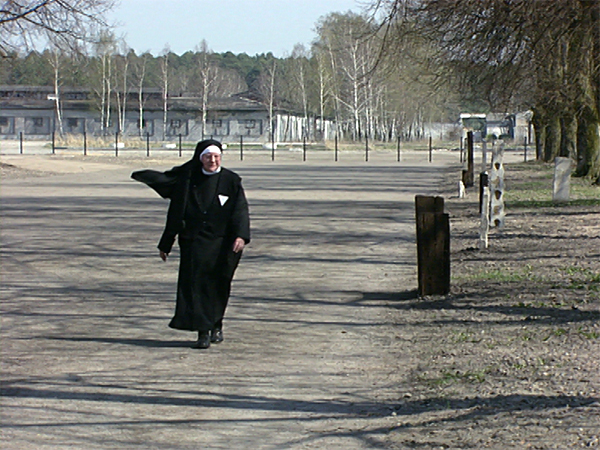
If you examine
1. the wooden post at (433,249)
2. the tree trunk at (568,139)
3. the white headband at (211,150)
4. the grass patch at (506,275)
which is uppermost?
the tree trunk at (568,139)

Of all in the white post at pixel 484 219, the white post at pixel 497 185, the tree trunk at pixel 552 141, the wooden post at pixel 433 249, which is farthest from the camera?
the tree trunk at pixel 552 141

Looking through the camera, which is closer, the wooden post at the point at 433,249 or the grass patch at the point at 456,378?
the grass patch at the point at 456,378

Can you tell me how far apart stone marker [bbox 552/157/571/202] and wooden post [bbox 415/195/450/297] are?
38.3 feet

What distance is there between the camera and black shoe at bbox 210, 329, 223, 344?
7984 mm

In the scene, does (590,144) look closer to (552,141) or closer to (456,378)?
(552,141)

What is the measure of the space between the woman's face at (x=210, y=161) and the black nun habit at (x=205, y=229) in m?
0.06

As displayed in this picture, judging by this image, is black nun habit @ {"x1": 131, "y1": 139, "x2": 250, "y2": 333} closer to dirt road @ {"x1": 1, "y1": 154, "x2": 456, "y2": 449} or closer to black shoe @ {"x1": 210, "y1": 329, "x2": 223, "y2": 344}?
black shoe @ {"x1": 210, "y1": 329, "x2": 223, "y2": 344}

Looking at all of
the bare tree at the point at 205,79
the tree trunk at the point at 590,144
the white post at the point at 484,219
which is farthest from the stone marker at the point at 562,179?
the bare tree at the point at 205,79

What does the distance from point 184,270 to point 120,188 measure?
2208 centimetres

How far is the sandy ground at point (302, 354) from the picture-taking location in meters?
5.50

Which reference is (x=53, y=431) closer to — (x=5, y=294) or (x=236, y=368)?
(x=236, y=368)

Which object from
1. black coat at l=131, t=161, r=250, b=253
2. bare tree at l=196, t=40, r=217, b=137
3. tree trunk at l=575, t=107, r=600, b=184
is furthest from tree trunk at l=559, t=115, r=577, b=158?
bare tree at l=196, t=40, r=217, b=137

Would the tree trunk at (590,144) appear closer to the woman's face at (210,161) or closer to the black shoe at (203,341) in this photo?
the woman's face at (210,161)

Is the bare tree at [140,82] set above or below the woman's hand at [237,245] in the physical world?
above
